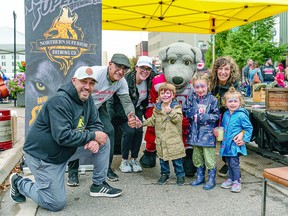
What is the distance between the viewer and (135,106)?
5250 millimetres

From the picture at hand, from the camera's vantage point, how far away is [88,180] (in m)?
4.73

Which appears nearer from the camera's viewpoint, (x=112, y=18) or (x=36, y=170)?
(x=36, y=170)

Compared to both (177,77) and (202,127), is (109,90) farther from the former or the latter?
(202,127)

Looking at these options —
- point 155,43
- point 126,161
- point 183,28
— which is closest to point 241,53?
point 183,28

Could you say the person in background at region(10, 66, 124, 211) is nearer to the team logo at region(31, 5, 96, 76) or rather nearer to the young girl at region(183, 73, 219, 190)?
the team logo at region(31, 5, 96, 76)

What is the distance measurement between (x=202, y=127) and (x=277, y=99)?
1263 mm

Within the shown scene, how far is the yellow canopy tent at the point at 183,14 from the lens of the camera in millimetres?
6805

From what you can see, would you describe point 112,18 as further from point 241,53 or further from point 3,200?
point 241,53

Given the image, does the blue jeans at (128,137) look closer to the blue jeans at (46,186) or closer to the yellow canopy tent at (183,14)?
the blue jeans at (46,186)

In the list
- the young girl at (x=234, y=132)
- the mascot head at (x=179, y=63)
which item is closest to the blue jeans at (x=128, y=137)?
the mascot head at (x=179, y=63)

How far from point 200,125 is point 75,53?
1.88 m

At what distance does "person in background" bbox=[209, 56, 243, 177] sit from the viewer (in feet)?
15.5

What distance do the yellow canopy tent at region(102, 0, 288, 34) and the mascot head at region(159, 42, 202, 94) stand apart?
4.07 ft

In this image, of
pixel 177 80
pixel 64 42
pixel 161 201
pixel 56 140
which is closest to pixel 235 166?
pixel 161 201
